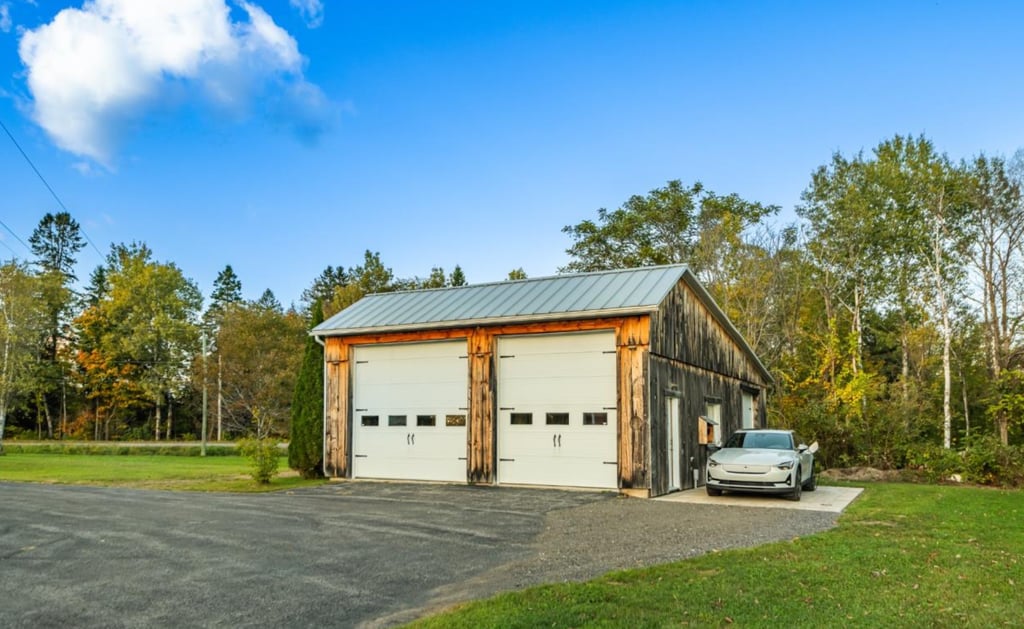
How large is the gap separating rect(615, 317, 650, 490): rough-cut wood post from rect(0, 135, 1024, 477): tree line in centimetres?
852

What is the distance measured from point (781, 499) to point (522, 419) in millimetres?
5488

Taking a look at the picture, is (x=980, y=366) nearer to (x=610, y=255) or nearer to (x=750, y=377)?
(x=750, y=377)

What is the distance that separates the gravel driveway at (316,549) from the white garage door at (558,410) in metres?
1.17

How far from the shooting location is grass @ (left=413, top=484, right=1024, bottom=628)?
16.3 ft

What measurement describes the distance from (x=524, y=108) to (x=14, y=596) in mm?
16474

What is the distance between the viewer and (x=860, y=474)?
19766mm

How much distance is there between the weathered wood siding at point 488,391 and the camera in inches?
552

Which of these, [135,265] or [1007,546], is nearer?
[1007,546]

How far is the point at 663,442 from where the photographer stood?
1455 centimetres

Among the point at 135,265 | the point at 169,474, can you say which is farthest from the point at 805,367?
the point at 135,265

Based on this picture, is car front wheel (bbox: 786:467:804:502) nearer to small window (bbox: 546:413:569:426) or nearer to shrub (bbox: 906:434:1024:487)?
small window (bbox: 546:413:569:426)

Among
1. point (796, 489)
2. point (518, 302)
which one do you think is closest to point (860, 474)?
point (796, 489)

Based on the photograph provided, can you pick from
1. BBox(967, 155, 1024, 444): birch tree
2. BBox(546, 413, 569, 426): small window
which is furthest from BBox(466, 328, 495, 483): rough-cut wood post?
BBox(967, 155, 1024, 444): birch tree

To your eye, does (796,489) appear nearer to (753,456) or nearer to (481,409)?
(753,456)
